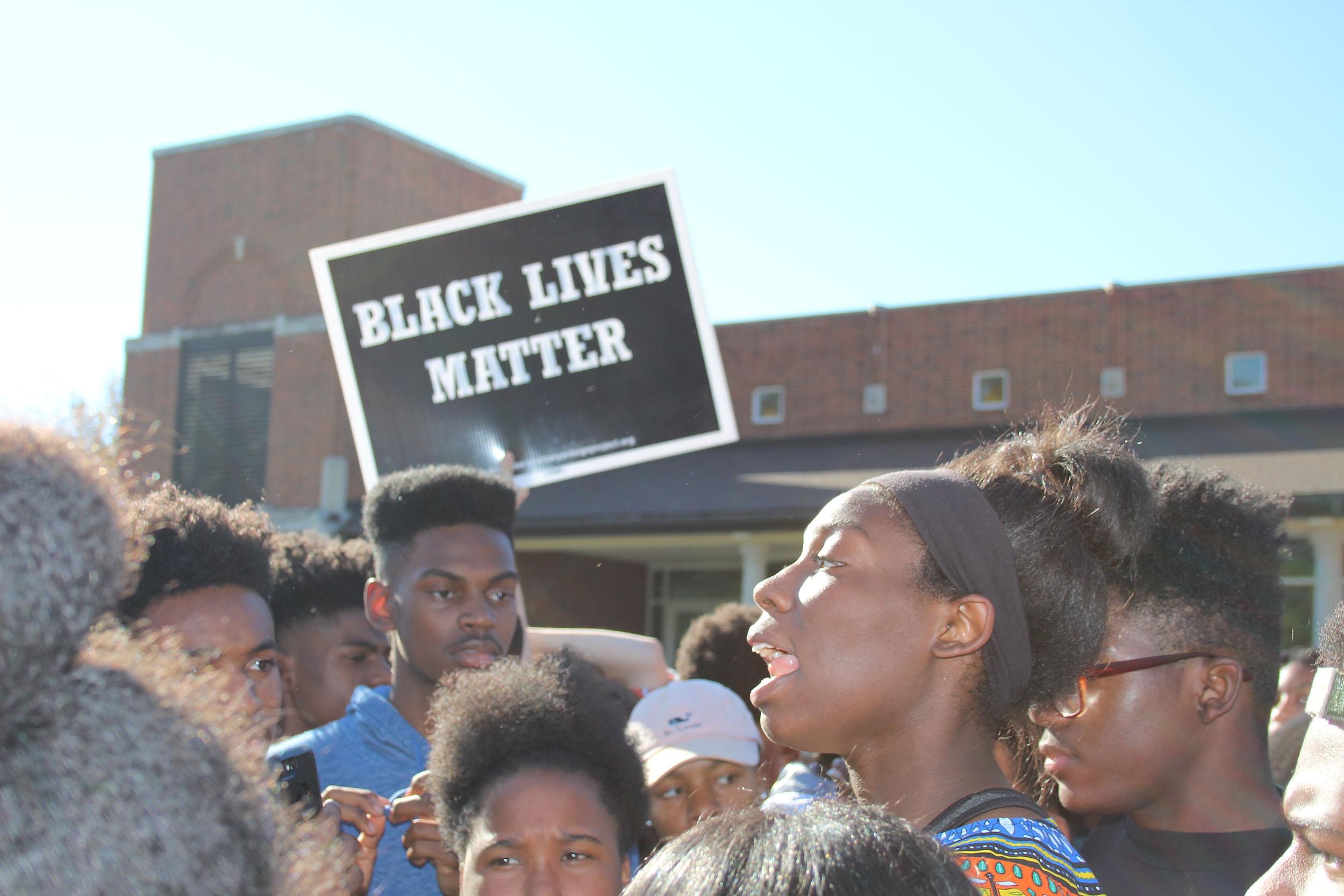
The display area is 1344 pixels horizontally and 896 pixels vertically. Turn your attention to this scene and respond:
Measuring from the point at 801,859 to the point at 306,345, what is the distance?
20327 mm

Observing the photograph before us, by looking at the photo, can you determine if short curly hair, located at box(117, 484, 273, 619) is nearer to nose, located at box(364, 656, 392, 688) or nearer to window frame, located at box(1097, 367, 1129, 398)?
nose, located at box(364, 656, 392, 688)

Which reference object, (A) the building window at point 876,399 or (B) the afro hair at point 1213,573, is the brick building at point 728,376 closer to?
(A) the building window at point 876,399

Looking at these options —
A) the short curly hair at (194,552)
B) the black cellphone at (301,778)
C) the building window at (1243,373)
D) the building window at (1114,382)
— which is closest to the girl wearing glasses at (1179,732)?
the black cellphone at (301,778)

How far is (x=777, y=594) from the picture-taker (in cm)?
188

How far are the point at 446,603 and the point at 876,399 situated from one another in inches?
648

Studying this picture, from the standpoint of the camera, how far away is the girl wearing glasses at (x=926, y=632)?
5.90 ft

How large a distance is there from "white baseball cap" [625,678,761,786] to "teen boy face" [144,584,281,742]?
122 cm

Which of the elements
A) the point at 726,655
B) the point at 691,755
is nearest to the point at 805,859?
the point at 691,755

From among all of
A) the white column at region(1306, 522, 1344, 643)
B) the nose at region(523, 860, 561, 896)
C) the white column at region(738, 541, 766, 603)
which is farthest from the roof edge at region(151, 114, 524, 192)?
the nose at region(523, 860, 561, 896)

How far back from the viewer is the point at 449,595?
3613mm

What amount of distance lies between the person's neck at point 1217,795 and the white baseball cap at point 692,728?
149 centimetres

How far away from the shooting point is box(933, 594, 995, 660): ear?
5.88 feet

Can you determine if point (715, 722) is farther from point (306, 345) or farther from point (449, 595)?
point (306, 345)

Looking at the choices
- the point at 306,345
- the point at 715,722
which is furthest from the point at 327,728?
the point at 306,345
